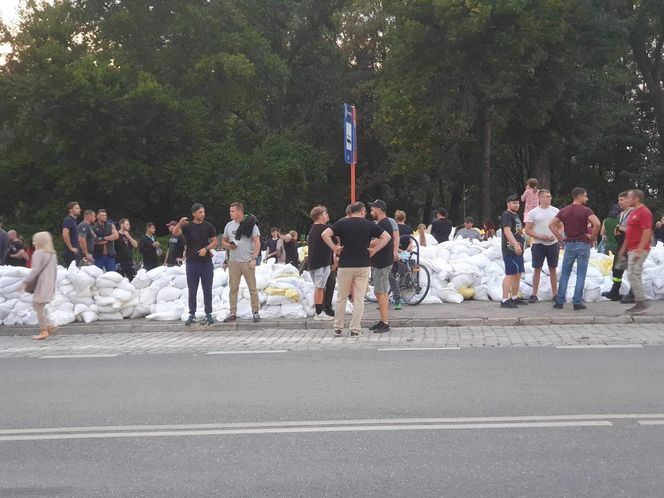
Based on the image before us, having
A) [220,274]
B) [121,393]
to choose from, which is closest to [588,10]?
[220,274]

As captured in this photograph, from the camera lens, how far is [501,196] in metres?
55.0

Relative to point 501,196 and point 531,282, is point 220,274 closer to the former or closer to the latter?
point 531,282

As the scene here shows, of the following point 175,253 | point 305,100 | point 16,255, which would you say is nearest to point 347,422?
point 175,253

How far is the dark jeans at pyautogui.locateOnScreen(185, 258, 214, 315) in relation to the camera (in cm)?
1233

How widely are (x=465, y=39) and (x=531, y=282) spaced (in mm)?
21643

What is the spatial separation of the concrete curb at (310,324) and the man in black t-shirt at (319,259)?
390 millimetres

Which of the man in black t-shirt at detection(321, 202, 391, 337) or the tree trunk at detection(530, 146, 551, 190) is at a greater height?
the tree trunk at detection(530, 146, 551, 190)

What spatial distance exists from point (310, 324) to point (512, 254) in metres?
3.40

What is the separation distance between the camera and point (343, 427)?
6012mm

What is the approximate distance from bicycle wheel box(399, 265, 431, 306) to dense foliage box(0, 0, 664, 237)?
69.1 feet

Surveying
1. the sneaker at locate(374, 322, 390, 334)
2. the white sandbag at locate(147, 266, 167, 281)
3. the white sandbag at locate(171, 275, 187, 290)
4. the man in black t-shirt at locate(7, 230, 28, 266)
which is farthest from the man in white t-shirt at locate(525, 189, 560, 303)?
the man in black t-shirt at locate(7, 230, 28, 266)

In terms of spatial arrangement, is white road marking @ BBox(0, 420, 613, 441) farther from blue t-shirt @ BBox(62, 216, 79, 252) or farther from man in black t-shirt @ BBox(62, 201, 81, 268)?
blue t-shirt @ BBox(62, 216, 79, 252)

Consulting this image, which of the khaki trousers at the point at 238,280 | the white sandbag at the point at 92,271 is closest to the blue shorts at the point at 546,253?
the khaki trousers at the point at 238,280

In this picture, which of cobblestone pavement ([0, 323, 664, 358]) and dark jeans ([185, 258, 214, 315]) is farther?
dark jeans ([185, 258, 214, 315])
